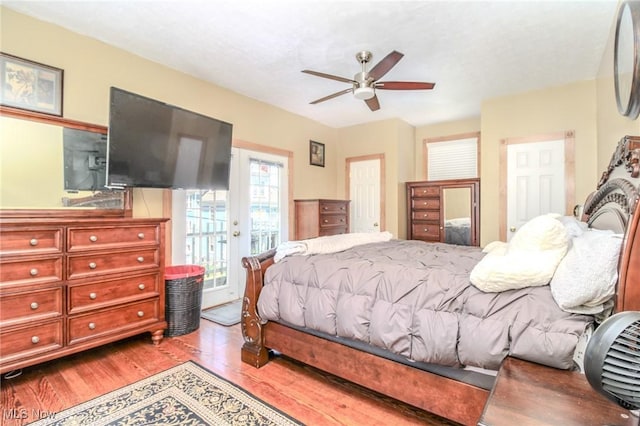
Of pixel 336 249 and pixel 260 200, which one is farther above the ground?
pixel 260 200

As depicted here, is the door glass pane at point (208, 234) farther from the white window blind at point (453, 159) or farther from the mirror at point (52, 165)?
the white window blind at point (453, 159)

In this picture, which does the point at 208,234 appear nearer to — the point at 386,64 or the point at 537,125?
the point at 386,64

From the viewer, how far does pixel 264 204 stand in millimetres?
4359

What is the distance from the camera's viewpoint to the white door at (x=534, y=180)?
12.2ft

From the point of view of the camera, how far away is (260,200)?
4.30 m

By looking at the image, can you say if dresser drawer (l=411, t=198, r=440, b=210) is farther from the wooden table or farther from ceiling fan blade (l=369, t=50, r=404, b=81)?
the wooden table

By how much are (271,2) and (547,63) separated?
2.82 metres

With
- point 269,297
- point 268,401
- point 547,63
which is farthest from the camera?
point 547,63

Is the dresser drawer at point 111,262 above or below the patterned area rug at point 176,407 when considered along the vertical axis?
above

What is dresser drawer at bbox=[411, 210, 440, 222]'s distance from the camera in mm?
4668

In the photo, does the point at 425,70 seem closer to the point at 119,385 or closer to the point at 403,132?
the point at 403,132

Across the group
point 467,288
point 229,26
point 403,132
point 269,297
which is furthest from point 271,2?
point 403,132

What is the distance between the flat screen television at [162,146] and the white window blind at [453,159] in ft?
11.6

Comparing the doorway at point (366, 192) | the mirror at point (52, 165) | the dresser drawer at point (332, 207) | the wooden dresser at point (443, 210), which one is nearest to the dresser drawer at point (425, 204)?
the wooden dresser at point (443, 210)
